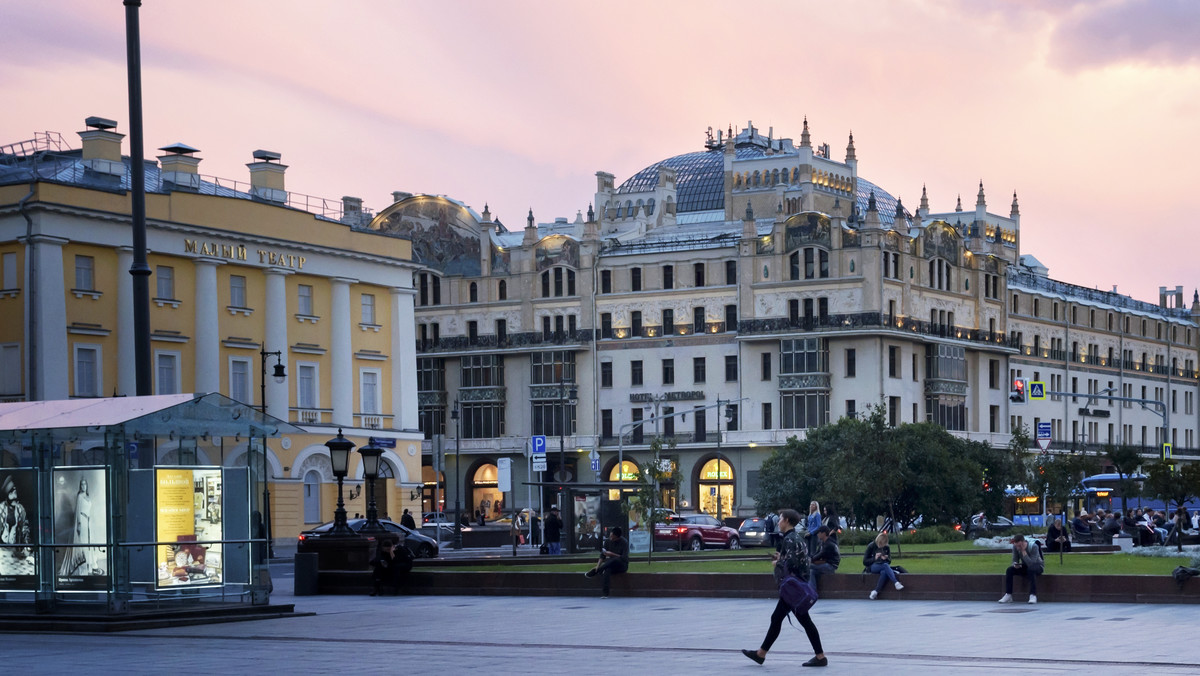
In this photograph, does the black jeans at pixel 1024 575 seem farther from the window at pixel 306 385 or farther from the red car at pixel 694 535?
the window at pixel 306 385

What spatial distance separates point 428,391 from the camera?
105 meters

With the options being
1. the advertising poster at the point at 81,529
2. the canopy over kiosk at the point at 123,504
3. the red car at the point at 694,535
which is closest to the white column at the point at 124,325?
the red car at the point at 694,535

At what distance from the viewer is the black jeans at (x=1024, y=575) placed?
89.0 ft

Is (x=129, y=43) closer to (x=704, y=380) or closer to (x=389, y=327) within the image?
(x=389, y=327)

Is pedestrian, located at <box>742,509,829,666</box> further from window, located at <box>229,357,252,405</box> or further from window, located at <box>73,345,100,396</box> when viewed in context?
window, located at <box>229,357,252,405</box>

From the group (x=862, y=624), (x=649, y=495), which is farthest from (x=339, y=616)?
(x=649, y=495)

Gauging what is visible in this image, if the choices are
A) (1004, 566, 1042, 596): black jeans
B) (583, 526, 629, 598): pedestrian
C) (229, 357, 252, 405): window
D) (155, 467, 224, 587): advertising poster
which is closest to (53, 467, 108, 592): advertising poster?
(155, 467, 224, 587): advertising poster

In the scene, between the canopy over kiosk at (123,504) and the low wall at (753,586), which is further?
the low wall at (753,586)

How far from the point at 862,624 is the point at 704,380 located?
239ft

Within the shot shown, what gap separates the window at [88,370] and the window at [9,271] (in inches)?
123

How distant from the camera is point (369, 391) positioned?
2857 inches

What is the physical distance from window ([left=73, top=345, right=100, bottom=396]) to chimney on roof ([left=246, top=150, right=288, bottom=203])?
43.7ft

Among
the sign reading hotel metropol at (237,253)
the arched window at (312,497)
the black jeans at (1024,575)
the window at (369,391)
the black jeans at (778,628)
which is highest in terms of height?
the sign reading hotel metropol at (237,253)

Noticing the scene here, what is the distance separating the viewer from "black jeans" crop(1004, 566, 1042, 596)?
89.0 ft
